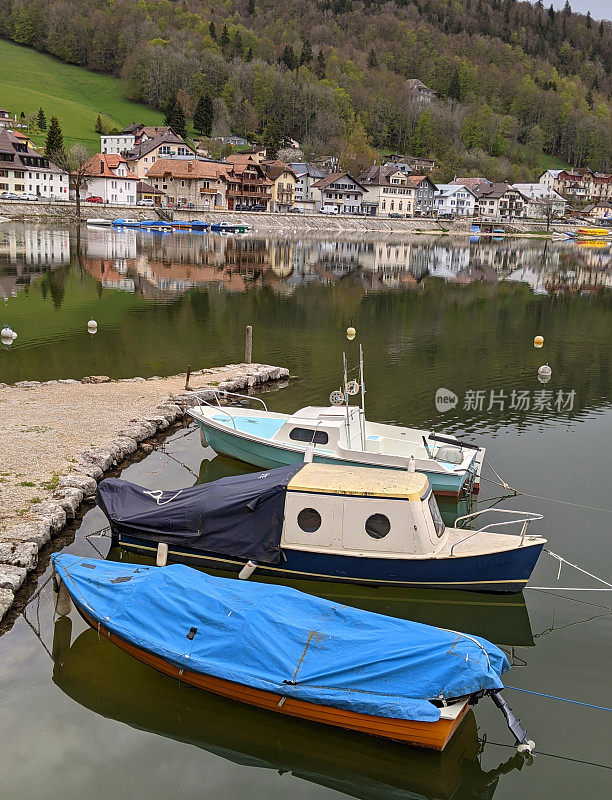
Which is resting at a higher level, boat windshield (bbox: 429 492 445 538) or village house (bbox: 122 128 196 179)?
village house (bbox: 122 128 196 179)

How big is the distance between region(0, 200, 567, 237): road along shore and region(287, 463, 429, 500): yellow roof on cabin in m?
107

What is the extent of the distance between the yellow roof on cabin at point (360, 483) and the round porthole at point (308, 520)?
0.52 meters

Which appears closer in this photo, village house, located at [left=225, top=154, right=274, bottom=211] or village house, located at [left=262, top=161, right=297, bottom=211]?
village house, located at [left=225, top=154, right=274, bottom=211]

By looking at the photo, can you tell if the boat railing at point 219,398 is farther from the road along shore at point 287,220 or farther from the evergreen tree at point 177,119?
the evergreen tree at point 177,119

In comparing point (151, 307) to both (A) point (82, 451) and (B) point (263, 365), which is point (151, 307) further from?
(A) point (82, 451)

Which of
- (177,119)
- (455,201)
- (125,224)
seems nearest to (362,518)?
(125,224)

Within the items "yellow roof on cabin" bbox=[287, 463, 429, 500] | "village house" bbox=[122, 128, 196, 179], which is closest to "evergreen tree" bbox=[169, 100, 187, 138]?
"village house" bbox=[122, 128, 196, 179]

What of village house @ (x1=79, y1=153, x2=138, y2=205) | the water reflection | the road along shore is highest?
village house @ (x1=79, y1=153, x2=138, y2=205)

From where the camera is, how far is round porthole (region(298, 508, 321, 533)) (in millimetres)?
14977

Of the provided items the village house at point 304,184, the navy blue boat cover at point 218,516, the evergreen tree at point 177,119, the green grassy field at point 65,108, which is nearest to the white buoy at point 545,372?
the navy blue boat cover at point 218,516

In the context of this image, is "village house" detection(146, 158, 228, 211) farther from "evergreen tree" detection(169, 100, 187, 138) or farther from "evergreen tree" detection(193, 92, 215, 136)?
"evergreen tree" detection(193, 92, 215, 136)

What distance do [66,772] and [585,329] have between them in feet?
148

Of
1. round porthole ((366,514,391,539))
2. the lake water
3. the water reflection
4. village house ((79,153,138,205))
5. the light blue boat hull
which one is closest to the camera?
the water reflection

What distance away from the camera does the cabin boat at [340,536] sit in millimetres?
14625
